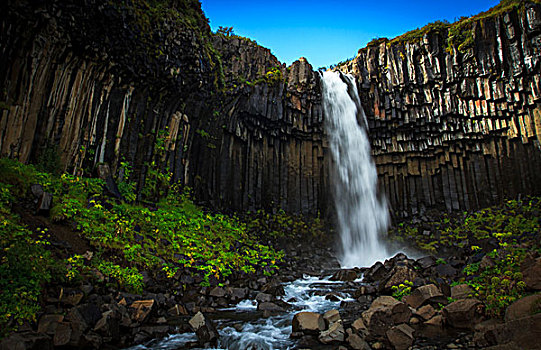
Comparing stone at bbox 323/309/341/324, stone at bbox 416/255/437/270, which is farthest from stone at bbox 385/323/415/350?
stone at bbox 416/255/437/270

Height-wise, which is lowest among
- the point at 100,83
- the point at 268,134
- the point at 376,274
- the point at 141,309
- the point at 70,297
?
the point at 376,274

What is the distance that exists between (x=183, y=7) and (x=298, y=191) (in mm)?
13986

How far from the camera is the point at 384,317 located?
6.40m

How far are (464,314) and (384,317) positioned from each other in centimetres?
158

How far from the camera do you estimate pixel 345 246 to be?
70.0ft

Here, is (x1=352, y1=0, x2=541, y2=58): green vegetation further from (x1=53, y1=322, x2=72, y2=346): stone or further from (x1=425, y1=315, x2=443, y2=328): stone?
(x1=53, y1=322, x2=72, y2=346): stone

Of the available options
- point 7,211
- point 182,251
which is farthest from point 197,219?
point 7,211

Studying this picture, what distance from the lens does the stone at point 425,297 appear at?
24.3ft

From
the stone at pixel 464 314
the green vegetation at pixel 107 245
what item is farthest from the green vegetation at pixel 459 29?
the stone at pixel 464 314

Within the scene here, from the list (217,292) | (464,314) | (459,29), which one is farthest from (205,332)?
(459,29)

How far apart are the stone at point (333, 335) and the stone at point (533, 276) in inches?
157

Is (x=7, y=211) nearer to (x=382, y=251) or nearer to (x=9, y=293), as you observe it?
(x=9, y=293)

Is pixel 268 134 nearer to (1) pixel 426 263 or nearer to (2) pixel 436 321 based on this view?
(1) pixel 426 263

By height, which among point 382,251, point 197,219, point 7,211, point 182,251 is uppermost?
point 7,211
